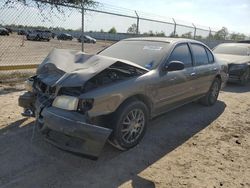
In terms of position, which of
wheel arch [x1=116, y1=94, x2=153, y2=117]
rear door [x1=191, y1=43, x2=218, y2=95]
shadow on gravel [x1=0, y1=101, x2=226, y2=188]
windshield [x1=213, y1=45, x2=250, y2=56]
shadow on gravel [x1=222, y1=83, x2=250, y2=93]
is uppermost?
windshield [x1=213, y1=45, x2=250, y2=56]

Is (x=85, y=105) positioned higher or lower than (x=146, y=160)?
higher

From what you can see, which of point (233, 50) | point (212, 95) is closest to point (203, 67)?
point (212, 95)

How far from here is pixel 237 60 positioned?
9.94 m

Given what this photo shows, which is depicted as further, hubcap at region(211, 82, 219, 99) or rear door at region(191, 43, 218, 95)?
hubcap at region(211, 82, 219, 99)

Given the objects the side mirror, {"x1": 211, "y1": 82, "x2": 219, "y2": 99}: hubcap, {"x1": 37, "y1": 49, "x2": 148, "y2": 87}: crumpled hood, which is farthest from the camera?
{"x1": 211, "y1": 82, "x2": 219, "y2": 99}: hubcap

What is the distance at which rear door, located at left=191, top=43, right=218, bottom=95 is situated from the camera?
18.5 ft

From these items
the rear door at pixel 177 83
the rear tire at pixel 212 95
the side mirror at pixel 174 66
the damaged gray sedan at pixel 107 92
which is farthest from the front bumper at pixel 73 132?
the rear tire at pixel 212 95

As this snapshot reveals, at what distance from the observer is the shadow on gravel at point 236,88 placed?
8930 millimetres

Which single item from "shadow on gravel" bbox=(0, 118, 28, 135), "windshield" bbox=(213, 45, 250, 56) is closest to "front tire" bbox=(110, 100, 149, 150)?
"shadow on gravel" bbox=(0, 118, 28, 135)

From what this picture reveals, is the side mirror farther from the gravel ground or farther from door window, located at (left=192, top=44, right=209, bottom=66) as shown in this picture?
door window, located at (left=192, top=44, right=209, bottom=66)

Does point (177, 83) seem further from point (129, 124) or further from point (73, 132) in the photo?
point (73, 132)

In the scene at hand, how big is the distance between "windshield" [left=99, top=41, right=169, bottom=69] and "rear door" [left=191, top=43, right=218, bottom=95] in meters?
1.06

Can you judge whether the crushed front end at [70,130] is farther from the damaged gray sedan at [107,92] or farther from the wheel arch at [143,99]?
the wheel arch at [143,99]

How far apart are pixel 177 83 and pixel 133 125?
1.36 meters
